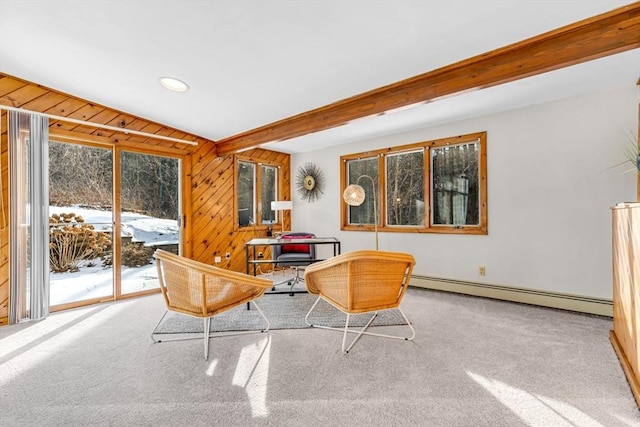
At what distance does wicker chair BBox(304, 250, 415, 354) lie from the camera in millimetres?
2160

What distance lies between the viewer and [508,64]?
2.14 m

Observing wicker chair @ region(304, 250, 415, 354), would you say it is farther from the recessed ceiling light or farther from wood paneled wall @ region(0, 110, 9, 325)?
wood paneled wall @ region(0, 110, 9, 325)

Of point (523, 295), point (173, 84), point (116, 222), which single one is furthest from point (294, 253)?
point (523, 295)

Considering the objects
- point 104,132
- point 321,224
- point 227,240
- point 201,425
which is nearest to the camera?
point 201,425

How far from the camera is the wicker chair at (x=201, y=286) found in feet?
6.89

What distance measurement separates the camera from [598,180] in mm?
2924

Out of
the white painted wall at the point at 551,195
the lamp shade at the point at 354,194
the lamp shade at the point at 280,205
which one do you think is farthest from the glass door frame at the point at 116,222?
the white painted wall at the point at 551,195

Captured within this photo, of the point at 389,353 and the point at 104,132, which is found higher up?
the point at 104,132

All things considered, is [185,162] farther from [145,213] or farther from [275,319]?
[275,319]

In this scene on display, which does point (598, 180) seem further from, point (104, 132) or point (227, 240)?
point (104, 132)

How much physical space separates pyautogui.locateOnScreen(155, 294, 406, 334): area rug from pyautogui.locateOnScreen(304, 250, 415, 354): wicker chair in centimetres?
47

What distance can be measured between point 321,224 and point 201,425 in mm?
4036

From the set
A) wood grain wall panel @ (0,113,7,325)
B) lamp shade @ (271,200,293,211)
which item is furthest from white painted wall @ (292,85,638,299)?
wood grain wall panel @ (0,113,7,325)

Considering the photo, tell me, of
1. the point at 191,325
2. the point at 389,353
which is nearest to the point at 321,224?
the point at 191,325
